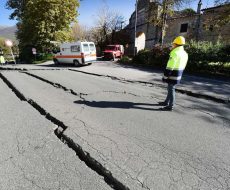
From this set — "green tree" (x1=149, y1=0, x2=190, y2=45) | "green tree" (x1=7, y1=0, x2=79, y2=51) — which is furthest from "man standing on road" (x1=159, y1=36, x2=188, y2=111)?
"green tree" (x1=7, y1=0, x2=79, y2=51)

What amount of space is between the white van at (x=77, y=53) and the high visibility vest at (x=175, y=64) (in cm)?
1215

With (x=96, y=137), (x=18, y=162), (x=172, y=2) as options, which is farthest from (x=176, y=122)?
(x=172, y=2)

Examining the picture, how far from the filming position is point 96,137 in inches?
146

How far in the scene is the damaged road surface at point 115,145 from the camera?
2.61 m

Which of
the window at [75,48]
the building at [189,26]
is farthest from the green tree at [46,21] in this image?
the building at [189,26]

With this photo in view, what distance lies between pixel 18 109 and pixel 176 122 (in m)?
4.25

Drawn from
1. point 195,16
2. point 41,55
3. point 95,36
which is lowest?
point 41,55

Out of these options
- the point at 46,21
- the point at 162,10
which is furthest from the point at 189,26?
the point at 46,21

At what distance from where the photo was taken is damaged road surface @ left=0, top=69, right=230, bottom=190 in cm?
261

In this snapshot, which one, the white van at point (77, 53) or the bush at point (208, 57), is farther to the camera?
the white van at point (77, 53)

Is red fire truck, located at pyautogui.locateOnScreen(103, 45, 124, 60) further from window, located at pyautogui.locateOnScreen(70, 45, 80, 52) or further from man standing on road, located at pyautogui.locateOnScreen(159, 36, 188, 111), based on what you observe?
man standing on road, located at pyautogui.locateOnScreen(159, 36, 188, 111)

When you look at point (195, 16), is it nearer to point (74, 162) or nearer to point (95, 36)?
point (95, 36)

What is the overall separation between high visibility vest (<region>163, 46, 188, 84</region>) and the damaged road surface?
94 centimetres

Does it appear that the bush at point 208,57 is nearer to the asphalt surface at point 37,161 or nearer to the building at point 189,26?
the building at point 189,26
